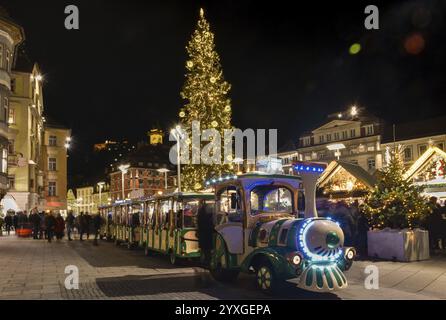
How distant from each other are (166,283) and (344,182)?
14718 millimetres

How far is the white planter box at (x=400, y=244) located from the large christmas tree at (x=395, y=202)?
0.38 meters

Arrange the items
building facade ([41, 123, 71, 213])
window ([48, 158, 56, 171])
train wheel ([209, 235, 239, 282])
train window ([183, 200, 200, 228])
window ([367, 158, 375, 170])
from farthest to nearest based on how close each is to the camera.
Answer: window ([367, 158, 375, 170]), window ([48, 158, 56, 171]), building facade ([41, 123, 71, 213]), train window ([183, 200, 200, 228]), train wheel ([209, 235, 239, 282])

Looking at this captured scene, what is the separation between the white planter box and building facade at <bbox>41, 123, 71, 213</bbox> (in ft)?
175

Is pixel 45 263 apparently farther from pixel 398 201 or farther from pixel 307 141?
pixel 307 141

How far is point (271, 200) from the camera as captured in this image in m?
12.4

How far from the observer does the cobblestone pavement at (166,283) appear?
1077 cm

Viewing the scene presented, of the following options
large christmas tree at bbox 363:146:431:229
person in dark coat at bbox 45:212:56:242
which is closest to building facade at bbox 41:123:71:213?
person in dark coat at bbox 45:212:56:242

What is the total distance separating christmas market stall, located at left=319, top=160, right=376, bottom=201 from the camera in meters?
23.9

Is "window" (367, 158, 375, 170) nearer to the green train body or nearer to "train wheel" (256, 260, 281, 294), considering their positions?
the green train body

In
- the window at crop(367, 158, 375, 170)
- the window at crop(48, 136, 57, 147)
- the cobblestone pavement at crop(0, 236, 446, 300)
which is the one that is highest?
the window at crop(48, 136, 57, 147)

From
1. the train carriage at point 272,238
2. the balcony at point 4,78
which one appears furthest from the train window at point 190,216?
the balcony at point 4,78

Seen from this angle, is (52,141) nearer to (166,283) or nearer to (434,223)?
(434,223)

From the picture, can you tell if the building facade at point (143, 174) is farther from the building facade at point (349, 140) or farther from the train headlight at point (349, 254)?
the train headlight at point (349, 254)

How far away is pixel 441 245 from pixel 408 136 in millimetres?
44785
